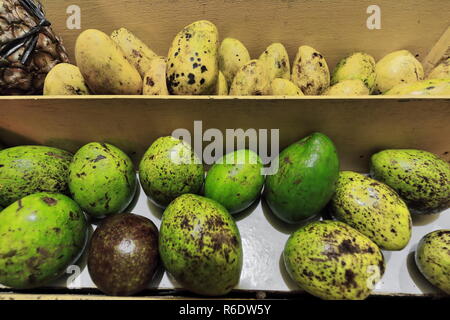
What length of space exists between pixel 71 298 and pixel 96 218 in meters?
0.22

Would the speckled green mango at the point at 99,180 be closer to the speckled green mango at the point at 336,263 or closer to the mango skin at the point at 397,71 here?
the speckled green mango at the point at 336,263

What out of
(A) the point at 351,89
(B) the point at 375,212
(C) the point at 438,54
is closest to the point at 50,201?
(B) the point at 375,212

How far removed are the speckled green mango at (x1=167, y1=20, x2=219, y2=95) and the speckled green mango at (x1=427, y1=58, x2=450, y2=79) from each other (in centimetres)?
85

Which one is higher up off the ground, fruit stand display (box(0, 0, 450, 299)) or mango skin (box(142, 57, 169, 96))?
mango skin (box(142, 57, 169, 96))

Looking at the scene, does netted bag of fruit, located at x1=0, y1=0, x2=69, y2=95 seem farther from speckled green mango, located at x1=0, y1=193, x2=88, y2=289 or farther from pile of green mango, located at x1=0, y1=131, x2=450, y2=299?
speckled green mango, located at x1=0, y1=193, x2=88, y2=289

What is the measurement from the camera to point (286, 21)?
3.38ft

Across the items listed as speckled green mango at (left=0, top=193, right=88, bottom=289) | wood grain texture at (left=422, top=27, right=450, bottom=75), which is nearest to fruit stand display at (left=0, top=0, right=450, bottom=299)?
speckled green mango at (left=0, top=193, right=88, bottom=289)

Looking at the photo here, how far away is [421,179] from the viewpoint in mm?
730

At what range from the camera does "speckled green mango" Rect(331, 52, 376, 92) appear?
0.95m

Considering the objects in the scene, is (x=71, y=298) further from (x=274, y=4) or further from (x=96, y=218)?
(x=274, y=4)

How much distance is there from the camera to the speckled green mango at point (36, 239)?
0.59 meters

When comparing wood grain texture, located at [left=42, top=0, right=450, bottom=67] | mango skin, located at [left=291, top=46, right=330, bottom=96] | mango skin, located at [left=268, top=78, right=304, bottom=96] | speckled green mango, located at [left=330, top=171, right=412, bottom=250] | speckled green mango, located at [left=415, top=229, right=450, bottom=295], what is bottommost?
speckled green mango, located at [left=415, top=229, right=450, bottom=295]

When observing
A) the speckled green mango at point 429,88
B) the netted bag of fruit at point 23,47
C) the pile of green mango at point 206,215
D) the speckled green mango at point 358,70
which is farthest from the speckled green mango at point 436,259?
the netted bag of fruit at point 23,47

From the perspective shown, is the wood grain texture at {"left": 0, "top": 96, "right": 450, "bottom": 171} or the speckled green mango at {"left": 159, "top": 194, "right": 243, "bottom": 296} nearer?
the speckled green mango at {"left": 159, "top": 194, "right": 243, "bottom": 296}
